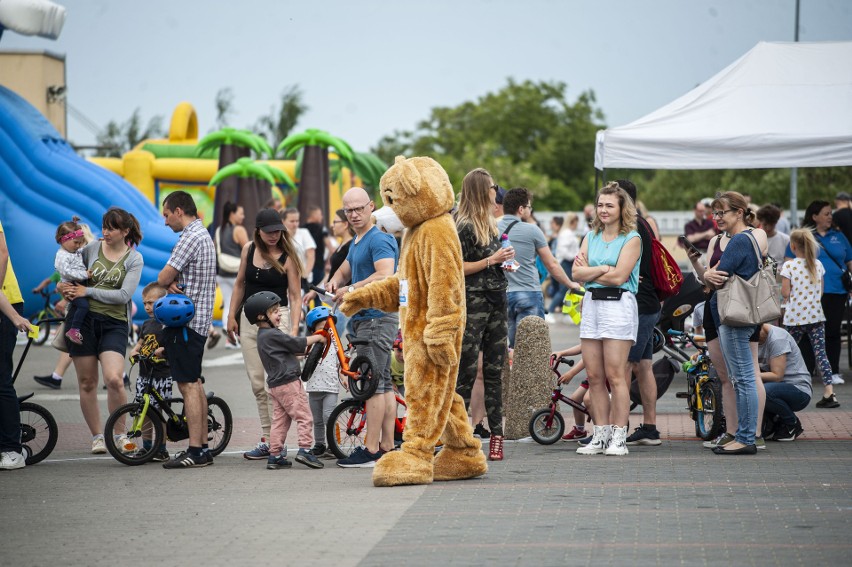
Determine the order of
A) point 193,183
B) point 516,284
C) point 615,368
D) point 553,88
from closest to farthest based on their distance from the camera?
point 615,368, point 516,284, point 193,183, point 553,88

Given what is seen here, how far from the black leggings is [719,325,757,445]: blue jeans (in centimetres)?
455

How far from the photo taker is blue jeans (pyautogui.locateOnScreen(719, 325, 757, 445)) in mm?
8688

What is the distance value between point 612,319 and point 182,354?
3.09 metres

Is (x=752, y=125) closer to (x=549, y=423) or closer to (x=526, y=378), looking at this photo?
(x=526, y=378)

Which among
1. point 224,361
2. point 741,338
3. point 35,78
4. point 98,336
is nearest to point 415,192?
point 741,338

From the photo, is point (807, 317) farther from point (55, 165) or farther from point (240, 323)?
point (55, 165)

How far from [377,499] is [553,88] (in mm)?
A: 78191

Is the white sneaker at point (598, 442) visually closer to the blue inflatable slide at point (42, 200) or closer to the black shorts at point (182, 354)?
the black shorts at point (182, 354)

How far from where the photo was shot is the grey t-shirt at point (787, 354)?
9.60m

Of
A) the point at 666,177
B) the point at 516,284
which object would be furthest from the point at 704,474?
the point at 666,177

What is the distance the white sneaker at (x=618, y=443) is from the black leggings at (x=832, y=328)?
4.83 meters

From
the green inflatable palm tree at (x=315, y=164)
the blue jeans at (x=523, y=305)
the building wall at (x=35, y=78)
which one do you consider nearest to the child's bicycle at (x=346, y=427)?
the blue jeans at (x=523, y=305)

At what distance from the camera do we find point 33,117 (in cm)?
2122

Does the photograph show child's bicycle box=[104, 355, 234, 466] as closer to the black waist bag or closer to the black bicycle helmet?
the black bicycle helmet
